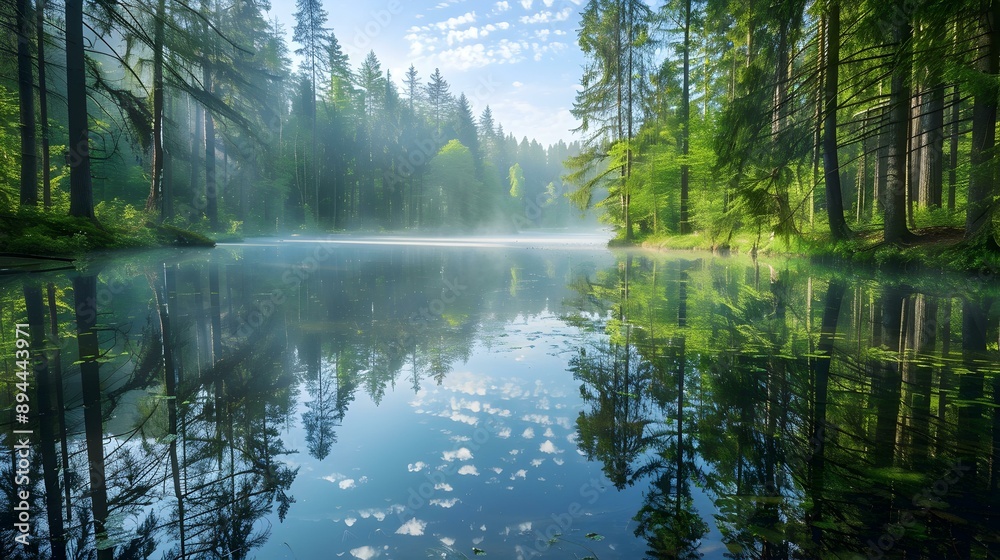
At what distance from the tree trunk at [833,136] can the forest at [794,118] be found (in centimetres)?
6

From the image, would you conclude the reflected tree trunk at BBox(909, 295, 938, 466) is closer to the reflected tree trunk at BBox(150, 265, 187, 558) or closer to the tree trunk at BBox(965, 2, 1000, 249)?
the reflected tree trunk at BBox(150, 265, 187, 558)

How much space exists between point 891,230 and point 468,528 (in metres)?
16.0

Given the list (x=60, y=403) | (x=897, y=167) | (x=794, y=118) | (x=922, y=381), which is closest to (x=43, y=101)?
(x=60, y=403)

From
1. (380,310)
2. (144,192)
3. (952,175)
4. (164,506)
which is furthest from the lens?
(144,192)

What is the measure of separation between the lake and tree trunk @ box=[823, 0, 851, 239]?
8.04m

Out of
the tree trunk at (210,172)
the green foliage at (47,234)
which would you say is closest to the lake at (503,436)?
the green foliage at (47,234)

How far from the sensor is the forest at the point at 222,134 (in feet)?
42.4

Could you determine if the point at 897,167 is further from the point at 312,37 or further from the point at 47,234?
the point at 312,37

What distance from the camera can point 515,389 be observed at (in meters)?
4.62

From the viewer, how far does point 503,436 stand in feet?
11.6

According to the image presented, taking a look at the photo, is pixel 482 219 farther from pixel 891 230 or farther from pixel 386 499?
pixel 386 499

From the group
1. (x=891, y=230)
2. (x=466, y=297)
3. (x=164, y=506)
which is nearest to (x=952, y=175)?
(x=891, y=230)

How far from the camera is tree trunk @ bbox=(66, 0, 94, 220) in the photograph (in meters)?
14.1

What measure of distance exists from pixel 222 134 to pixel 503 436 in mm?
20721
